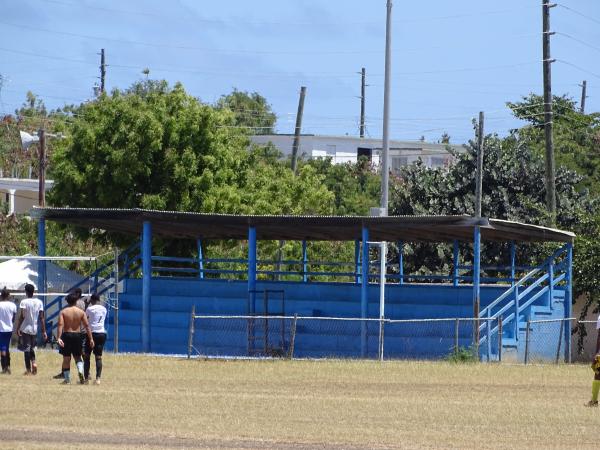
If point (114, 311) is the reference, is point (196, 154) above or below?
above

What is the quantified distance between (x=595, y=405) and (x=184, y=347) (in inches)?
611

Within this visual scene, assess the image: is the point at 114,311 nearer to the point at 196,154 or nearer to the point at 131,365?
the point at 131,365

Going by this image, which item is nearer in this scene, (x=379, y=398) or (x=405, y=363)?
(x=379, y=398)

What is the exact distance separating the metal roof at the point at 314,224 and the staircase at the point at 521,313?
1.36 metres

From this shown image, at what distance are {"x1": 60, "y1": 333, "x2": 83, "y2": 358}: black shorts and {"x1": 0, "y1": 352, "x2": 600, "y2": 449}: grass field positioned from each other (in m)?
0.68

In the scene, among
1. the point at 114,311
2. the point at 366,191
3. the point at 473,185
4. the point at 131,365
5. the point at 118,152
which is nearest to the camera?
the point at 131,365

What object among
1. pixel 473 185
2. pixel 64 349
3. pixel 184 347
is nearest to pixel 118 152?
pixel 184 347

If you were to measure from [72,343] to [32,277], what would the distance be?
54.0ft

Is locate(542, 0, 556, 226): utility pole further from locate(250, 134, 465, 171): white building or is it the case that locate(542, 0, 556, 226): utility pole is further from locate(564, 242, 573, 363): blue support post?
locate(250, 134, 465, 171): white building

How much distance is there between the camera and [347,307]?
3575 cm

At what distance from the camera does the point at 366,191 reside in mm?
76750

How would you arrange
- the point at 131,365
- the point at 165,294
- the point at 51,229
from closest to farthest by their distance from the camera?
the point at 131,365 < the point at 165,294 < the point at 51,229

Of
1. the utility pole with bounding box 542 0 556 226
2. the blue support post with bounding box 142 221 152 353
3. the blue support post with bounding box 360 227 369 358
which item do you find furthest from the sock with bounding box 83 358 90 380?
the utility pole with bounding box 542 0 556 226

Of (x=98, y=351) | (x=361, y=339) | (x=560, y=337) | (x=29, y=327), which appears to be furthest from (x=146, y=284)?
(x=560, y=337)
